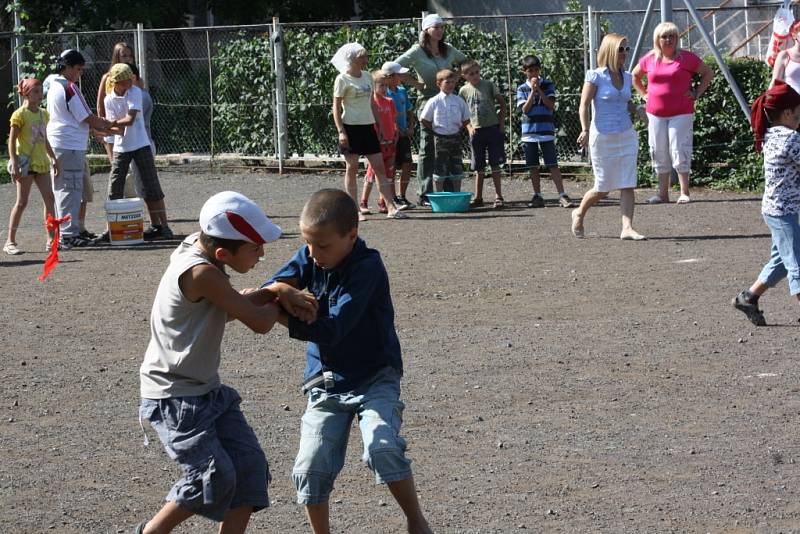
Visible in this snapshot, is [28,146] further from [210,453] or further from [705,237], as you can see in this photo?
[210,453]

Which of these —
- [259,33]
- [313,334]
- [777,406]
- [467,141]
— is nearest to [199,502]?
[313,334]

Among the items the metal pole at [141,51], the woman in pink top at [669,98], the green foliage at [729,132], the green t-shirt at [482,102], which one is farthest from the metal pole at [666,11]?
the metal pole at [141,51]

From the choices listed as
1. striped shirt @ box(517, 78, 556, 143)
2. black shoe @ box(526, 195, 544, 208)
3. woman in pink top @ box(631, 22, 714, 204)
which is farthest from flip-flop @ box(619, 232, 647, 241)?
striped shirt @ box(517, 78, 556, 143)

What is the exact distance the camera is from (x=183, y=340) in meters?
4.12

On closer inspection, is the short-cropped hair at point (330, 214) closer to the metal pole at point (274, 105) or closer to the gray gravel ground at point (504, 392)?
the gray gravel ground at point (504, 392)

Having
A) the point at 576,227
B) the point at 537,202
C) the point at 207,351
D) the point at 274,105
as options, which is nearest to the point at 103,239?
the point at 576,227

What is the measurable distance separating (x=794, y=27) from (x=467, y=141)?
4.94 meters

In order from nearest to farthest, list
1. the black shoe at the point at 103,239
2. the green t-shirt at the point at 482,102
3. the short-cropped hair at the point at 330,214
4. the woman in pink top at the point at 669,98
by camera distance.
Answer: the short-cropped hair at the point at 330,214
the black shoe at the point at 103,239
the woman in pink top at the point at 669,98
the green t-shirt at the point at 482,102

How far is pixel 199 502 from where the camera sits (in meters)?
4.13

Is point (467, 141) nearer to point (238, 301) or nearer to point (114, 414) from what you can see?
point (114, 414)

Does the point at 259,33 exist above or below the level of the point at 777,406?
above

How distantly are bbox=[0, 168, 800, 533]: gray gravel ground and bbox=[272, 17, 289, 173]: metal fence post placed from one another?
7052mm

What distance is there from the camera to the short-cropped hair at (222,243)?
4.10 metres

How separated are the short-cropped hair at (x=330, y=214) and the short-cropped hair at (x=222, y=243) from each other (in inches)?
9.6
